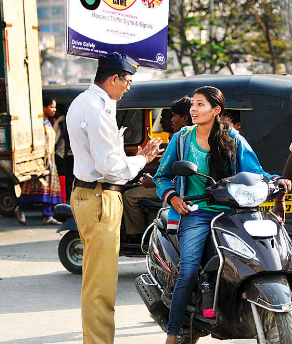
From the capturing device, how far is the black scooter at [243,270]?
4020 millimetres

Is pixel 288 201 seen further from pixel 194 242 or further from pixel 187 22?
pixel 187 22

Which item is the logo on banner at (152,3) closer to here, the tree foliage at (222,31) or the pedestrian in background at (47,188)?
the pedestrian in background at (47,188)

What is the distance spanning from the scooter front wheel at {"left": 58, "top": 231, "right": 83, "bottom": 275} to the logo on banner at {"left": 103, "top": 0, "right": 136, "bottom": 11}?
98.4 inches

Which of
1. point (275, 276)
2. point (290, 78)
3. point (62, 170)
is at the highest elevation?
point (290, 78)

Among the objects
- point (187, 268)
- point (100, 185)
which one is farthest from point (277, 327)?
point (100, 185)

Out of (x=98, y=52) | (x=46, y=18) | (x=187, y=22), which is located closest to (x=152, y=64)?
(x=98, y=52)

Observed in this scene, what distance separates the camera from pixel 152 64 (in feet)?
22.0

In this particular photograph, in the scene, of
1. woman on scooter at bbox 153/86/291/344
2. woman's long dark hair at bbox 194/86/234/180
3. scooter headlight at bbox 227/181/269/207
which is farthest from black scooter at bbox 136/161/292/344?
woman's long dark hair at bbox 194/86/234/180

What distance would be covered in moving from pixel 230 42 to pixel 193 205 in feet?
73.0

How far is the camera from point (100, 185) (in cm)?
468

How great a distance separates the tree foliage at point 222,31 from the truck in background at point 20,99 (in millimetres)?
14327

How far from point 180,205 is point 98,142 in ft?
1.94

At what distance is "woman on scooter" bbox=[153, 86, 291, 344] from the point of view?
15.0 ft

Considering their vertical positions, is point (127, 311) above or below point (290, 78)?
below
